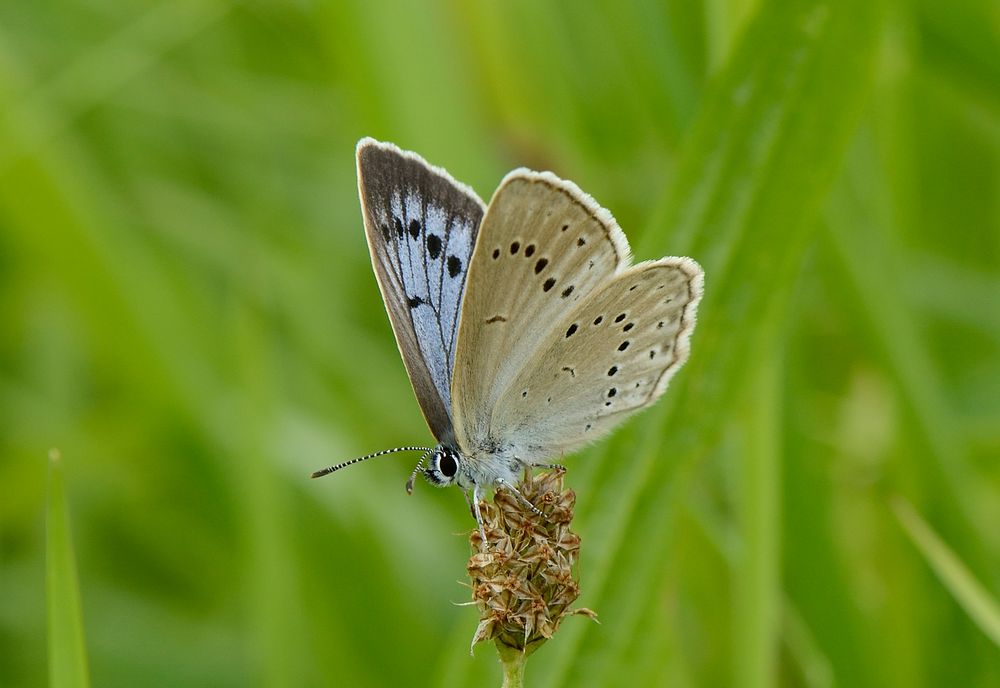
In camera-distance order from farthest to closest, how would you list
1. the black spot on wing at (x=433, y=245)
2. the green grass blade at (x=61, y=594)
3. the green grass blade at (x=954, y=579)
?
1. the black spot on wing at (x=433, y=245)
2. the green grass blade at (x=954, y=579)
3. the green grass blade at (x=61, y=594)

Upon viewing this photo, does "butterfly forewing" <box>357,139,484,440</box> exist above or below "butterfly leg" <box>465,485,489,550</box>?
above

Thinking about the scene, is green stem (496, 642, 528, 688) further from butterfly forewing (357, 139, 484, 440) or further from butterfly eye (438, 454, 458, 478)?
butterfly eye (438, 454, 458, 478)

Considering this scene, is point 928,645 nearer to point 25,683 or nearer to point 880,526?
point 880,526

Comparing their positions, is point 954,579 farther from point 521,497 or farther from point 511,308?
point 511,308

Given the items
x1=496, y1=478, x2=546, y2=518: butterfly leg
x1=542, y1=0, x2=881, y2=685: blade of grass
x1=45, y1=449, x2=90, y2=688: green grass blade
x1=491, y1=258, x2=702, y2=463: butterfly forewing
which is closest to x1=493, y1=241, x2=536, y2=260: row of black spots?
x1=491, y1=258, x2=702, y2=463: butterfly forewing

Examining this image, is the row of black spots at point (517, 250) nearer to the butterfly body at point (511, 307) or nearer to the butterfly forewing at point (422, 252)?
the butterfly body at point (511, 307)

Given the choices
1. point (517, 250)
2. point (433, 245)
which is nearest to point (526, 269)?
point (517, 250)

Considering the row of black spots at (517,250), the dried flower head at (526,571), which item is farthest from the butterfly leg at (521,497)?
the row of black spots at (517,250)
